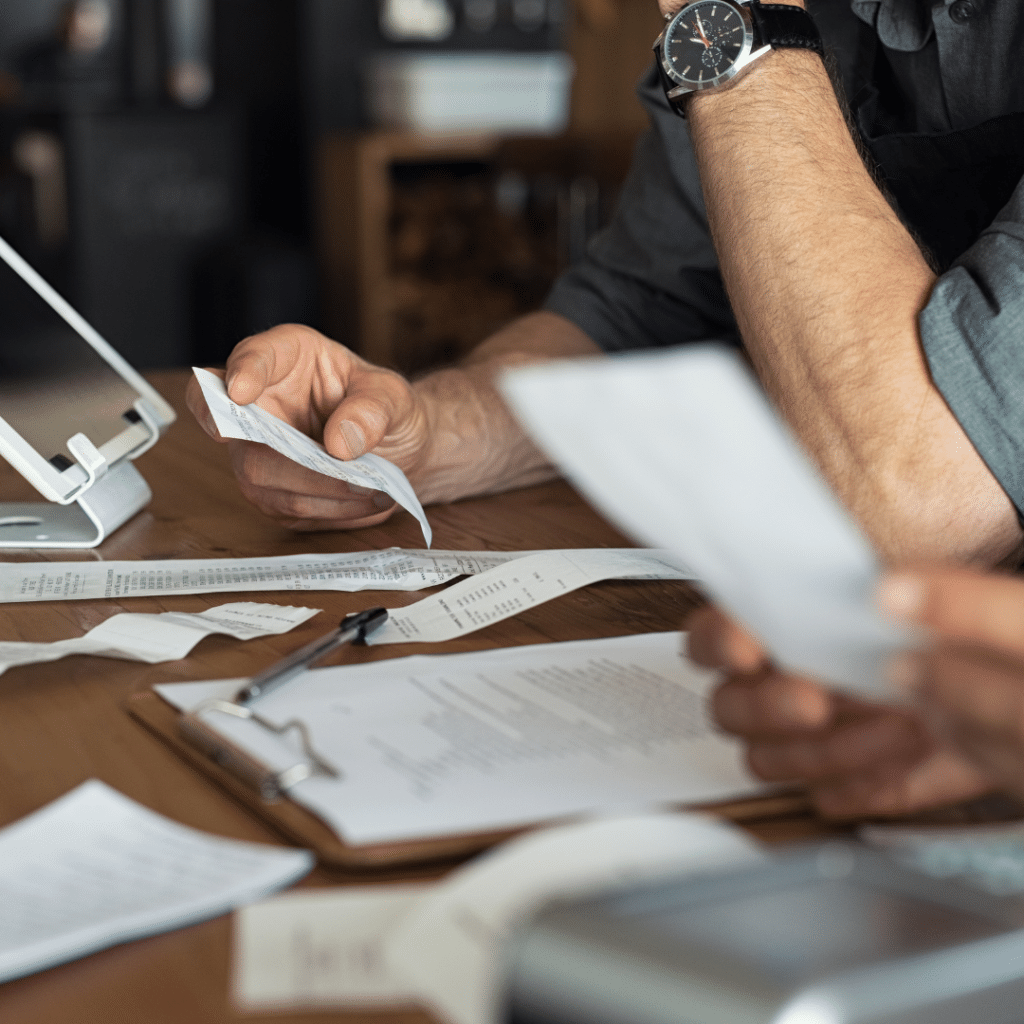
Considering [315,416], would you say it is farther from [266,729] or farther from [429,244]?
[429,244]

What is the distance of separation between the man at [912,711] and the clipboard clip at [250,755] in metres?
0.16

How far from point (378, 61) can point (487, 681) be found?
10.1 feet

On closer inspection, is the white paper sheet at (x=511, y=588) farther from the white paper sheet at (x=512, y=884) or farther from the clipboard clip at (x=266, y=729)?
the white paper sheet at (x=512, y=884)

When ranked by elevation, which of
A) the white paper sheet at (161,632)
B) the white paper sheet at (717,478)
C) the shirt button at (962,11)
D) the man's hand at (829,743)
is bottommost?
the white paper sheet at (161,632)

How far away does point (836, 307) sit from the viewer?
0.81 metres

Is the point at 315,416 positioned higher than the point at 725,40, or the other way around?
A: the point at 725,40

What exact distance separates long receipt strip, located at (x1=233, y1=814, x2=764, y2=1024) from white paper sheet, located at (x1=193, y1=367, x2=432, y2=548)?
46 centimetres

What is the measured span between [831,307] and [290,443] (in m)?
0.36

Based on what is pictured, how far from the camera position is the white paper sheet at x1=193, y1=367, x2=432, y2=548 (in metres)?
0.86

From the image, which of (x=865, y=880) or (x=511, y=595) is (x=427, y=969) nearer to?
(x=865, y=880)

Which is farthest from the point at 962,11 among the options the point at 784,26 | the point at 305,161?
the point at 305,161

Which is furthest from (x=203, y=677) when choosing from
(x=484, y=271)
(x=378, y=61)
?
(x=378, y=61)

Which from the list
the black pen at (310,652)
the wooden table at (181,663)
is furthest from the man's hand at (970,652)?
the black pen at (310,652)

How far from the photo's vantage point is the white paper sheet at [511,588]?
2.42ft
